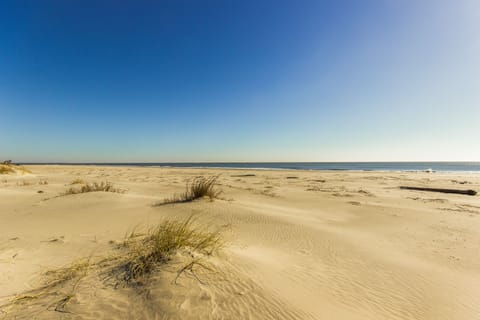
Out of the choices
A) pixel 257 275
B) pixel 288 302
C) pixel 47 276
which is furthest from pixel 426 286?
pixel 47 276

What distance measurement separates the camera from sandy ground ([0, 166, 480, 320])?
5.60 feet

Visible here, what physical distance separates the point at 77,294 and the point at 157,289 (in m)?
0.67

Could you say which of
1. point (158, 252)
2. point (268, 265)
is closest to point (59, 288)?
point (158, 252)

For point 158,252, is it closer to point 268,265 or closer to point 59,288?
point 59,288

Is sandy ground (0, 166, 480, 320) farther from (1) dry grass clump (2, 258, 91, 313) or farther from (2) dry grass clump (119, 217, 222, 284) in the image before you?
(2) dry grass clump (119, 217, 222, 284)

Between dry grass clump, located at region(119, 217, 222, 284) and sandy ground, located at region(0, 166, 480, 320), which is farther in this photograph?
dry grass clump, located at region(119, 217, 222, 284)

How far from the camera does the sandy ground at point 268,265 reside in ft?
5.60

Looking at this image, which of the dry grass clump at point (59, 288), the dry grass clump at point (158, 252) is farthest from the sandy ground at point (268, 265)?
the dry grass clump at point (158, 252)

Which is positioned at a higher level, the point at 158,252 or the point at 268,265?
the point at 158,252

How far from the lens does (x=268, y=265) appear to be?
8.14 ft

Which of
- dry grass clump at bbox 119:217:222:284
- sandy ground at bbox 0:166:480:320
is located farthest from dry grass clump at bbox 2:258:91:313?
dry grass clump at bbox 119:217:222:284

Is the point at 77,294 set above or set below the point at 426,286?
above

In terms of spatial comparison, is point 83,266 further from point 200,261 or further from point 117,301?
point 200,261

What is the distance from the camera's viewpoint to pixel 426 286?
226 centimetres
